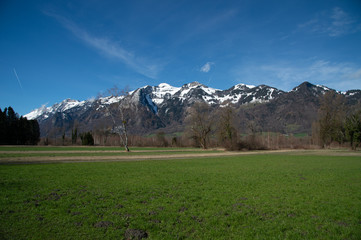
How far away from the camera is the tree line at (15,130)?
79650 millimetres

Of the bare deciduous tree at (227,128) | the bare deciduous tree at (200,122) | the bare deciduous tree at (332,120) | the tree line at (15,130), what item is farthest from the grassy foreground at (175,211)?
the tree line at (15,130)

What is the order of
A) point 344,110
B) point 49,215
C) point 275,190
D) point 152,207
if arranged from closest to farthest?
1. point 49,215
2. point 152,207
3. point 275,190
4. point 344,110

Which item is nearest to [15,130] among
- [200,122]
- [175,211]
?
[200,122]

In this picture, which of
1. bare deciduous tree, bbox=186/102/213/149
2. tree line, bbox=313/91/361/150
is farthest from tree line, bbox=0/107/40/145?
tree line, bbox=313/91/361/150

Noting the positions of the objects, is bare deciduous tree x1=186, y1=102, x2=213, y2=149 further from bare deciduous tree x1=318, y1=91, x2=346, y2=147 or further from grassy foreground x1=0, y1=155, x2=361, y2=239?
grassy foreground x1=0, y1=155, x2=361, y2=239

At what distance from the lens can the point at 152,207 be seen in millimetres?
8891

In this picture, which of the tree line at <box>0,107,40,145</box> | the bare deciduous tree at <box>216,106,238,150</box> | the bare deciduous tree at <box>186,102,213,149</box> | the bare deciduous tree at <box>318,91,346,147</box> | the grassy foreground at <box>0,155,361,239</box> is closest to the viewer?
the grassy foreground at <box>0,155,361,239</box>

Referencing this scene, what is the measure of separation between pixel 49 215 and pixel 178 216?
15.8 feet

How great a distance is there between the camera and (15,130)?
273ft

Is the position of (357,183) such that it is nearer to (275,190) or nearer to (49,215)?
(275,190)

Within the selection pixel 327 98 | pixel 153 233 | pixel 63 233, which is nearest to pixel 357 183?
pixel 153 233

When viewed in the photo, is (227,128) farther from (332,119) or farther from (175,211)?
(175,211)

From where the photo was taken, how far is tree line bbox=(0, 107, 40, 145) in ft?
261

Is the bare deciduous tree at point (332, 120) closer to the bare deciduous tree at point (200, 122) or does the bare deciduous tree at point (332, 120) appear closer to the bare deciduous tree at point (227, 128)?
the bare deciduous tree at point (227, 128)
